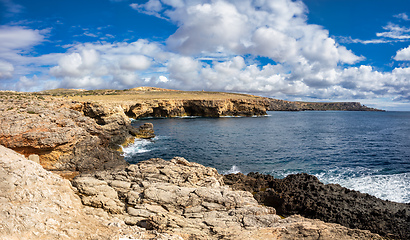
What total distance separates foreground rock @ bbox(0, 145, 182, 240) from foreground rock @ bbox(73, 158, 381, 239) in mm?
776

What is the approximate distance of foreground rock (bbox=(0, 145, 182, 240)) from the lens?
6160mm

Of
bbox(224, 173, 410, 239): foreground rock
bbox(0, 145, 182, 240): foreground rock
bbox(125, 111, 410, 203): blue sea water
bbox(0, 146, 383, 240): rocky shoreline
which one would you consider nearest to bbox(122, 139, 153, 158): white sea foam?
bbox(125, 111, 410, 203): blue sea water

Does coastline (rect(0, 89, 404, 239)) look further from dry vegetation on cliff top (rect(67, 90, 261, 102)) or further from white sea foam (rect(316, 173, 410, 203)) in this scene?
dry vegetation on cliff top (rect(67, 90, 261, 102))

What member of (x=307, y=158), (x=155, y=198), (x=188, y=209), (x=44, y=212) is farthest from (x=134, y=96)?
(x=44, y=212)

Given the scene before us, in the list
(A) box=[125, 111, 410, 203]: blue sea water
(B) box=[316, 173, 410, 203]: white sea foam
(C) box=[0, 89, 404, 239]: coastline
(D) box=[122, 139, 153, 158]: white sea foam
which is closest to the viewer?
(C) box=[0, 89, 404, 239]: coastline

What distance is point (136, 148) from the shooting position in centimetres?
3108

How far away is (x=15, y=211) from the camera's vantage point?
6.38 meters

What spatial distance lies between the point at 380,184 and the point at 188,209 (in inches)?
742

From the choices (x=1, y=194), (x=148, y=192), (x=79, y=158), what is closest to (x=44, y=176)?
(x=1, y=194)

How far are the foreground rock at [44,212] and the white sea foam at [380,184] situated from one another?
17734 millimetres

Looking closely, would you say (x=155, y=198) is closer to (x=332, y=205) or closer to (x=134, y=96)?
(x=332, y=205)

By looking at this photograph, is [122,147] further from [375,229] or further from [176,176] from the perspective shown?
[375,229]

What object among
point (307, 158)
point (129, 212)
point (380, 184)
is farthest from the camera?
point (307, 158)

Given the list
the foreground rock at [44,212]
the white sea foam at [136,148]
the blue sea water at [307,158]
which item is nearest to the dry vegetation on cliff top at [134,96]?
the white sea foam at [136,148]
